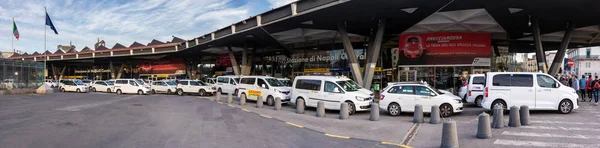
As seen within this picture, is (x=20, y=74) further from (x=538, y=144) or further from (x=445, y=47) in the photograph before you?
(x=538, y=144)

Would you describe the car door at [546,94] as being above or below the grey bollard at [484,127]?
above

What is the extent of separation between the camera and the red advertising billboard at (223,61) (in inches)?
1845

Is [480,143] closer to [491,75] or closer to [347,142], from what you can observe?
[347,142]

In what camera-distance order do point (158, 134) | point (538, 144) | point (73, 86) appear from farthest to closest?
point (73, 86) < point (158, 134) < point (538, 144)

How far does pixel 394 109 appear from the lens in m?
13.4

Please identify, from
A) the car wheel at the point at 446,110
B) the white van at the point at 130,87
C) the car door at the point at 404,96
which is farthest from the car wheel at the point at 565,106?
the white van at the point at 130,87

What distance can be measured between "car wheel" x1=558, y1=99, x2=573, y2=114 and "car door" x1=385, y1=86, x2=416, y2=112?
489 centimetres

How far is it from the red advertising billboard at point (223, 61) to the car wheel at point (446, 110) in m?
36.9

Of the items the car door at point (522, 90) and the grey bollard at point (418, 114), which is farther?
the car door at point (522, 90)

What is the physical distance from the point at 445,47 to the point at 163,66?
44727 millimetres

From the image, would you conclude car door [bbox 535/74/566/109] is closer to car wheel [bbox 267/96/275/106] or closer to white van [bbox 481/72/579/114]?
white van [bbox 481/72/579/114]

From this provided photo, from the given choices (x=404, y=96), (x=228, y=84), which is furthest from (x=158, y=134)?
(x=228, y=84)

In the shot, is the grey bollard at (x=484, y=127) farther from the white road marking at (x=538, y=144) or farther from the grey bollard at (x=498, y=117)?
the grey bollard at (x=498, y=117)

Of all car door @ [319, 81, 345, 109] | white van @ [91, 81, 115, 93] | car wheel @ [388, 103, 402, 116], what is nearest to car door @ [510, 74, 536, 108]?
car wheel @ [388, 103, 402, 116]
